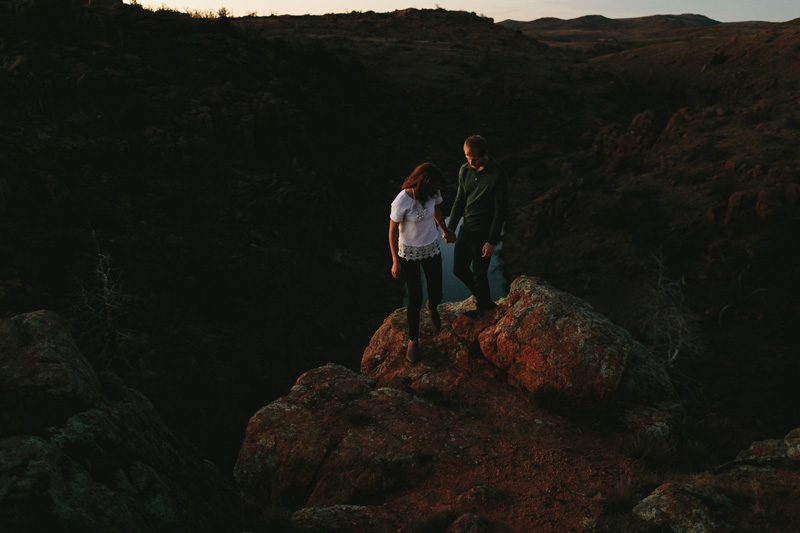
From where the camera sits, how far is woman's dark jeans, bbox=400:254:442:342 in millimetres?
5441

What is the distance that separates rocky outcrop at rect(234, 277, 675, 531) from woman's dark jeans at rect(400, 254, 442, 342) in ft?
2.43

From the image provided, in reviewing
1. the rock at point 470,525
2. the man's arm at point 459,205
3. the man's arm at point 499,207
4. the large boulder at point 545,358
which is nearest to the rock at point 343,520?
the rock at point 470,525

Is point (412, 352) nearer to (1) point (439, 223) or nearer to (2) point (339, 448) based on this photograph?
(2) point (339, 448)

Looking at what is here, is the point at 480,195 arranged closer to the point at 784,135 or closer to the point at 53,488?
the point at 53,488

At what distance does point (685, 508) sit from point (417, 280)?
10.4 feet

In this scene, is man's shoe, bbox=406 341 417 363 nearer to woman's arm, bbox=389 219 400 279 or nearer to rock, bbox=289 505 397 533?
woman's arm, bbox=389 219 400 279

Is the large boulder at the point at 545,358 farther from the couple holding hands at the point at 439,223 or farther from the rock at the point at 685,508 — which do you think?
the rock at the point at 685,508

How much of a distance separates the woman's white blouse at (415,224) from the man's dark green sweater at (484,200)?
1.40 ft

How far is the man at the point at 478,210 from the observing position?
5.42m

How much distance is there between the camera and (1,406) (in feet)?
9.58

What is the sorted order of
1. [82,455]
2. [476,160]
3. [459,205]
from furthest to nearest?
1. [459,205]
2. [476,160]
3. [82,455]

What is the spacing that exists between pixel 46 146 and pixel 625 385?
57.0 ft

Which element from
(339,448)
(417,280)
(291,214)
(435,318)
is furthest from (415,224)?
(291,214)

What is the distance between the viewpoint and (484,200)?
561 centimetres
